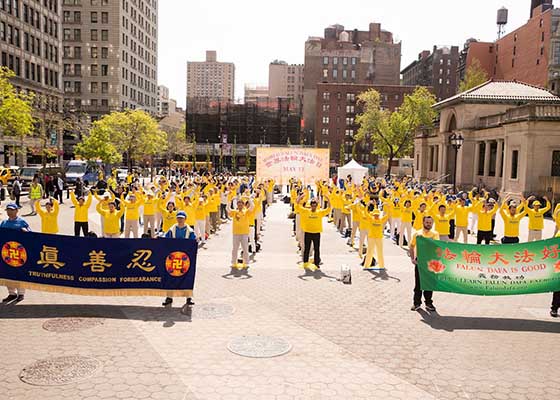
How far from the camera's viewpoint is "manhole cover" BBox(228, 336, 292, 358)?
7636mm

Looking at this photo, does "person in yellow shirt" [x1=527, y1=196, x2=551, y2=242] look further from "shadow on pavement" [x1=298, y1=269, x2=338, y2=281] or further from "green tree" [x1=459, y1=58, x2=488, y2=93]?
"green tree" [x1=459, y1=58, x2=488, y2=93]

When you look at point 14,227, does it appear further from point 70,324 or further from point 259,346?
point 259,346

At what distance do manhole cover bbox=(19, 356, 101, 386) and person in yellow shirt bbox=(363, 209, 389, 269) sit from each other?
8.10 m

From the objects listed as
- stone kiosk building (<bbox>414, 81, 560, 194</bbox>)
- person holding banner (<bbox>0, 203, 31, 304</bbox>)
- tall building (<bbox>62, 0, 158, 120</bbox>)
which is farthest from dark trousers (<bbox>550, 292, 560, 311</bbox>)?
tall building (<bbox>62, 0, 158, 120</bbox>)

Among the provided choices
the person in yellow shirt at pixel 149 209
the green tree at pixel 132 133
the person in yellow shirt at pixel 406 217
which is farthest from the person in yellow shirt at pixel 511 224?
the green tree at pixel 132 133

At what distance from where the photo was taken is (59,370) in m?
6.91

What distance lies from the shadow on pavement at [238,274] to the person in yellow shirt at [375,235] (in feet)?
10.8

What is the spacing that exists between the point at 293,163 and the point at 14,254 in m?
22.0

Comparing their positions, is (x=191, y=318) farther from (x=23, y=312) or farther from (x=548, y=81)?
(x=548, y=81)

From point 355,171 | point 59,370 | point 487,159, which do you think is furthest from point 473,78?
point 59,370

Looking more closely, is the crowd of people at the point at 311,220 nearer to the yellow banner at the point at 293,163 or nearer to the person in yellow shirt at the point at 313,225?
the person in yellow shirt at the point at 313,225

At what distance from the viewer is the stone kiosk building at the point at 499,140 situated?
3178 cm

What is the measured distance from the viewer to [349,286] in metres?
12.0

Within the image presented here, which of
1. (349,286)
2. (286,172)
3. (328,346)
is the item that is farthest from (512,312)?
(286,172)
